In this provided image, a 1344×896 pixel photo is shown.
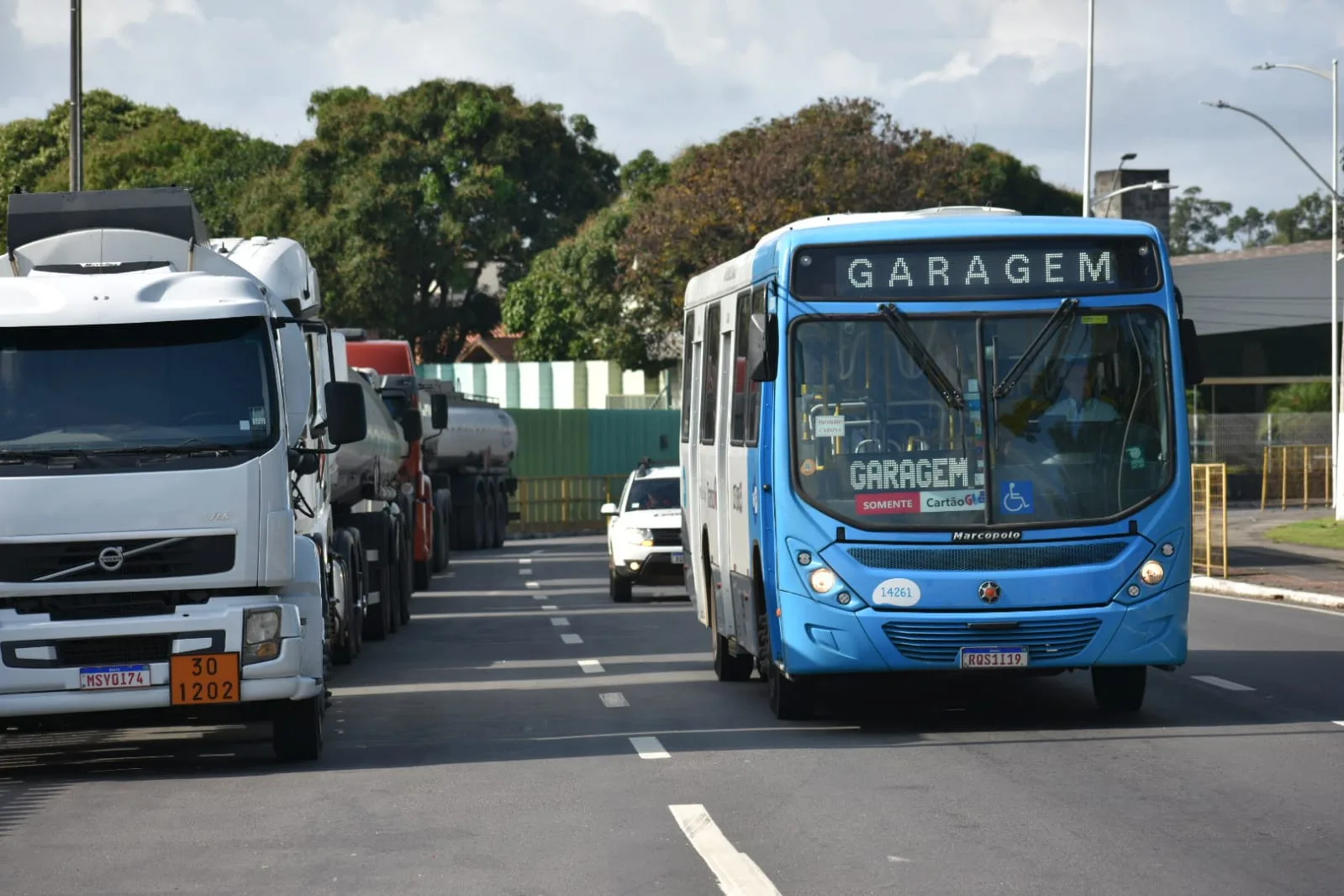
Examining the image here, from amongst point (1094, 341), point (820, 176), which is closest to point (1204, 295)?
point (820, 176)

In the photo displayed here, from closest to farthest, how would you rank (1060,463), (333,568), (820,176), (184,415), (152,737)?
(184,415)
(1060,463)
(152,737)
(333,568)
(820,176)

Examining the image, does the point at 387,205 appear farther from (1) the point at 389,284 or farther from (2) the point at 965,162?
(2) the point at 965,162

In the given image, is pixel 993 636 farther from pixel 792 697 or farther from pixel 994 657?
pixel 792 697

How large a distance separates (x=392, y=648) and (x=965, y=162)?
35312 mm

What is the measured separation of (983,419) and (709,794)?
3286mm

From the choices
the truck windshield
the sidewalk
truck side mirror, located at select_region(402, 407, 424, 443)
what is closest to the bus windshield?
the truck windshield

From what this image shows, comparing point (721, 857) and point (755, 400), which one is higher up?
point (755, 400)

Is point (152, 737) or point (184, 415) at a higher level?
point (184, 415)

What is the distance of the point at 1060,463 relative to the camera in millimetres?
12406

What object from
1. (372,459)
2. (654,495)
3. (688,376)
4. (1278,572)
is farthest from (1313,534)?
(688,376)

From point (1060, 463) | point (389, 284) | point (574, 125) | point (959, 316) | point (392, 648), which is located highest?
point (574, 125)

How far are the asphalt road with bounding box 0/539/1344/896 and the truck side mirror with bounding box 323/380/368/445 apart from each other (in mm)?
1836

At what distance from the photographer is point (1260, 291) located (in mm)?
59250

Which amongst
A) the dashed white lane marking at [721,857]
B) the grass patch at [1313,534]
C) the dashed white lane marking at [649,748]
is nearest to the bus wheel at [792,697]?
the dashed white lane marking at [649,748]
